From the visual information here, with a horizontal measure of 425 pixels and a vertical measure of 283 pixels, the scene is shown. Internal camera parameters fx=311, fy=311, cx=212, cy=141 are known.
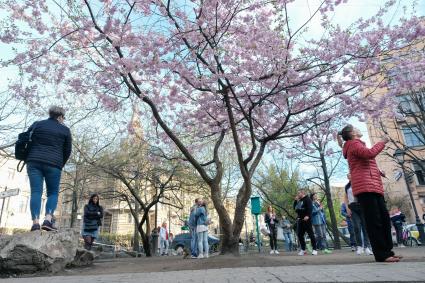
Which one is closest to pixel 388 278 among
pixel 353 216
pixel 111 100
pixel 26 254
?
pixel 26 254

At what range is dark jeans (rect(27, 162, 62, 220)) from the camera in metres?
5.33

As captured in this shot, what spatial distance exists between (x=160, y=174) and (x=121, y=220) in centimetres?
2899

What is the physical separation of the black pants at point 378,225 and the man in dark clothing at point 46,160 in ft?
17.1

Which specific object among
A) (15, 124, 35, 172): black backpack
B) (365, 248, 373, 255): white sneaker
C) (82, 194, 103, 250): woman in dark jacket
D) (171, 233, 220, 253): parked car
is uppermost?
(15, 124, 35, 172): black backpack

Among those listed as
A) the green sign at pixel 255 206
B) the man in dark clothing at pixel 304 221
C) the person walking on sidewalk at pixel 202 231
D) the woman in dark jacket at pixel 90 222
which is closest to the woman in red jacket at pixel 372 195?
the man in dark clothing at pixel 304 221

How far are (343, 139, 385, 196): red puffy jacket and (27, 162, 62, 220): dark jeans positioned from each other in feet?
16.8

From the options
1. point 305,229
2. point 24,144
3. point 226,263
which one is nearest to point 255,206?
point 305,229

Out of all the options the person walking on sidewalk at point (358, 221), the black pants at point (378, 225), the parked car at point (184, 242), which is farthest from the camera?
the parked car at point (184, 242)

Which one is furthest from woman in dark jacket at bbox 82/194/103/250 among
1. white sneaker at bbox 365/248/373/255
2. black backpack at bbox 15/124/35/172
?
white sneaker at bbox 365/248/373/255

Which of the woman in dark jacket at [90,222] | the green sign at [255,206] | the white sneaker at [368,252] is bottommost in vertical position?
the white sneaker at [368,252]

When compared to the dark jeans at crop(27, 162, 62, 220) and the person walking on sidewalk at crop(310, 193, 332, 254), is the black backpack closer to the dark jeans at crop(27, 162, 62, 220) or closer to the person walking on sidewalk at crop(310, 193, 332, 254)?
the dark jeans at crop(27, 162, 62, 220)

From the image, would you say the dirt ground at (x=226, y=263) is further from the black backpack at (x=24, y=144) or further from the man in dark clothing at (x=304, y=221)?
the black backpack at (x=24, y=144)

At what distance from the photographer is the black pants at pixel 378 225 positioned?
457cm

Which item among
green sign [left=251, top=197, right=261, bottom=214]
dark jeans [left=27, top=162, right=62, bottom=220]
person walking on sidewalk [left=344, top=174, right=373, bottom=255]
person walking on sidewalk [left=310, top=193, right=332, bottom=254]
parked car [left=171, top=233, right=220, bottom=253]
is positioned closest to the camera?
dark jeans [left=27, top=162, right=62, bottom=220]
